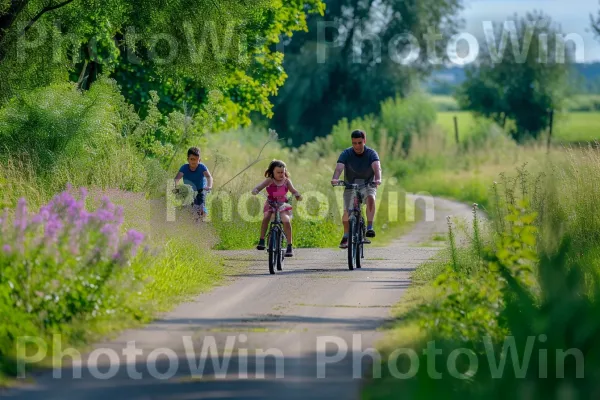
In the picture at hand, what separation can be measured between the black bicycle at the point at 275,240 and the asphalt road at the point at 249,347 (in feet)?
2.35

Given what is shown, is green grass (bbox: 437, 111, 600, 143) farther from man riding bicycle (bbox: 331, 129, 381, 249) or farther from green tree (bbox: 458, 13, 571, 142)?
man riding bicycle (bbox: 331, 129, 381, 249)

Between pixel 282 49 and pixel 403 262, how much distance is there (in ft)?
148

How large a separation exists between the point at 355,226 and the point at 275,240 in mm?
1356

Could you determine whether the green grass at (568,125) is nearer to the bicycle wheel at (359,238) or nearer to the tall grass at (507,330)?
the bicycle wheel at (359,238)

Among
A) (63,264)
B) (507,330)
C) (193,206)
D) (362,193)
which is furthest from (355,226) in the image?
(63,264)

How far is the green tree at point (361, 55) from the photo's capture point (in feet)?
198

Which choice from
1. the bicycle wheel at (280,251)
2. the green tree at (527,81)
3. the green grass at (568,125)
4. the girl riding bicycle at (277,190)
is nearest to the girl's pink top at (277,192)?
the girl riding bicycle at (277,190)

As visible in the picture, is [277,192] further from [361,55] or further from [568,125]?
[568,125]

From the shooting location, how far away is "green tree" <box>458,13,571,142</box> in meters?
64.7

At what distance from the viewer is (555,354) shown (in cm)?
683

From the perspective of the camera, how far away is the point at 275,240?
15242 mm

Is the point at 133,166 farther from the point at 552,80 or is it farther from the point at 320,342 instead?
the point at 552,80

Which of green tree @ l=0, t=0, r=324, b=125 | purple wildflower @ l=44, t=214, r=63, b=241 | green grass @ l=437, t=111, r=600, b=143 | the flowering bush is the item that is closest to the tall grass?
the flowering bush

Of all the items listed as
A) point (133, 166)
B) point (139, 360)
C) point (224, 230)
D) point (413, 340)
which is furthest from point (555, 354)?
point (224, 230)
